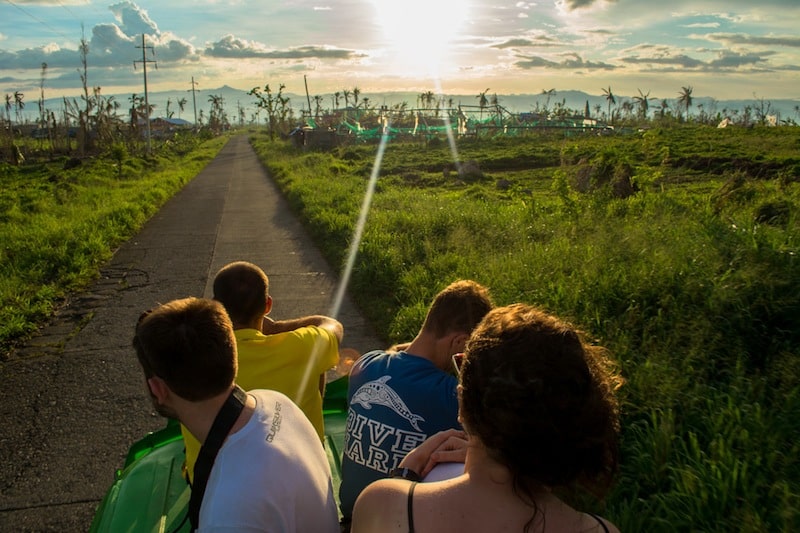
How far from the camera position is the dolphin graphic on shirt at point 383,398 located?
7.12ft

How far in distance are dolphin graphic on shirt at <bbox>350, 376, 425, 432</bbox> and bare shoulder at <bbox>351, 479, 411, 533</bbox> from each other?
2.46 ft

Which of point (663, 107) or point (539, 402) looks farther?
point (663, 107)

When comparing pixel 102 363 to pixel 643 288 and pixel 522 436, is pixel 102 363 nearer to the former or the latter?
pixel 643 288

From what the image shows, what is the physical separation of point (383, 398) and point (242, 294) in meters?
0.94

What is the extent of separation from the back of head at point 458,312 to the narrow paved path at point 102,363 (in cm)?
230

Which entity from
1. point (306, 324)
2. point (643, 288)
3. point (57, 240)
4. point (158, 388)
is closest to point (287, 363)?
point (306, 324)

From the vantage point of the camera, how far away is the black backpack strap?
171 cm

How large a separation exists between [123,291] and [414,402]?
6264mm

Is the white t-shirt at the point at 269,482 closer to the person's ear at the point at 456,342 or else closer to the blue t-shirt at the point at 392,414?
the blue t-shirt at the point at 392,414

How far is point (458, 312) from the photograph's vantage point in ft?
7.86

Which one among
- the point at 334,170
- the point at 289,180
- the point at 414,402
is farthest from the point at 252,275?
the point at 334,170

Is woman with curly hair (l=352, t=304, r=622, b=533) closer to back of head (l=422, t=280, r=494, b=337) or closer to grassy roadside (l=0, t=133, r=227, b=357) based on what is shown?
back of head (l=422, t=280, r=494, b=337)

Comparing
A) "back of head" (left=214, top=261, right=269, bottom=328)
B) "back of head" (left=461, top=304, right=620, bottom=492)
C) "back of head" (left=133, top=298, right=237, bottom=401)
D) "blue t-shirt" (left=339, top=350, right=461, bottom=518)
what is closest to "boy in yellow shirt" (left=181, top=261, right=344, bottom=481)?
"back of head" (left=214, top=261, right=269, bottom=328)

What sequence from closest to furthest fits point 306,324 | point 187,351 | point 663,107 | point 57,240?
point 187,351, point 306,324, point 57,240, point 663,107
